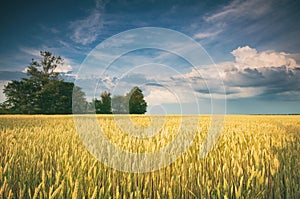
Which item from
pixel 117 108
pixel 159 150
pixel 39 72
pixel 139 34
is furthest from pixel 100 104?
pixel 159 150

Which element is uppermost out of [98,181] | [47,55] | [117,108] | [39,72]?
[47,55]

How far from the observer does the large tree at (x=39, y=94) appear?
32094 mm

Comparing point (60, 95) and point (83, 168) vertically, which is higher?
point (60, 95)

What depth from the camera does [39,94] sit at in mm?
32375

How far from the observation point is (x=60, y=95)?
33.0m

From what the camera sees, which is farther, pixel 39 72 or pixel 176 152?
pixel 39 72

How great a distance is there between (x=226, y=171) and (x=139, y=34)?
171 inches

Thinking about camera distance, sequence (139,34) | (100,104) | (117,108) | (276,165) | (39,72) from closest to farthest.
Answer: (276,165), (139,34), (117,108), (100,104), (39,72)

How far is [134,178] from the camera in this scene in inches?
77.1

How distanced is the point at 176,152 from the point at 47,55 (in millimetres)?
36549

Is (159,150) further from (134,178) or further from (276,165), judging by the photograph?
(276,165)

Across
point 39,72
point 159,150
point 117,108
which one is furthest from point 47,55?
point 159,150

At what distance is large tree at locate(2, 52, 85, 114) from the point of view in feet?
105

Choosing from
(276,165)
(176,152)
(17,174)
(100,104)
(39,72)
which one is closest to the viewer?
(17,174)
